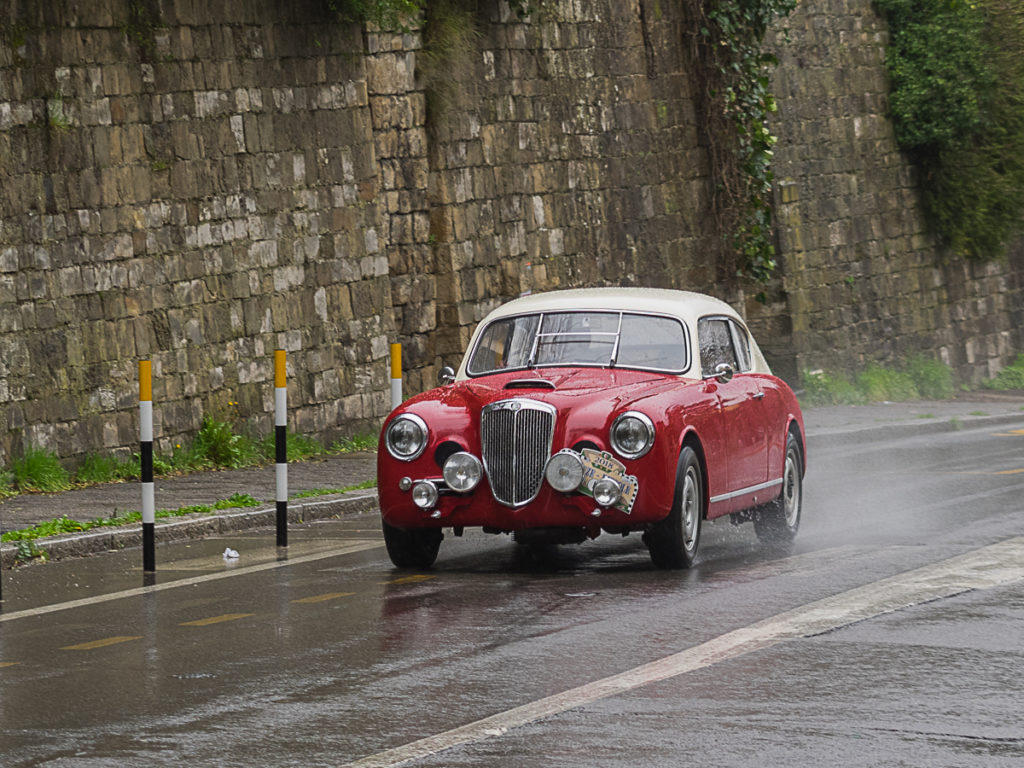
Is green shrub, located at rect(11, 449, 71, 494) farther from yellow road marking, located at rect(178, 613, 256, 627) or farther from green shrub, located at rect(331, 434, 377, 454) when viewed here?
yellow road marking, located at rect(178, 613, 256, 627)

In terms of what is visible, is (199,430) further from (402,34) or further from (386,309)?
(402,34)

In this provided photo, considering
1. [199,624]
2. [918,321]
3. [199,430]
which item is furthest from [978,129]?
[199,624]

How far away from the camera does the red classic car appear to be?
1017 cm

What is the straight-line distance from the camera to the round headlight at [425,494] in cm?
1041

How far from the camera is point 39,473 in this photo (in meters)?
14.6

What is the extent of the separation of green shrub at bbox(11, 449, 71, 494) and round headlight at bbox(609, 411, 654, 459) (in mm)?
5973

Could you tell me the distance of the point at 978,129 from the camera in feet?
101

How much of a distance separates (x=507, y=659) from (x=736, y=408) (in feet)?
13.2

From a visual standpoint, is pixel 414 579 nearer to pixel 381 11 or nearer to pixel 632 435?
pixel 632 435

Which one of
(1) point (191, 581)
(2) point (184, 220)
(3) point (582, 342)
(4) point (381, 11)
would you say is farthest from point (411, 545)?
(4) point (381, 11)

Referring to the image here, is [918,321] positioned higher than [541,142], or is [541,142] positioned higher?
[541,142]

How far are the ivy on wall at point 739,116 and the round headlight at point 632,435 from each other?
16006 mm

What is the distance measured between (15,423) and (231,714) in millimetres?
8435

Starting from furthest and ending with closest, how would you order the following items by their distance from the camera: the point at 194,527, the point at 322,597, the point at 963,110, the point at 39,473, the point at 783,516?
the point at 963,110 → the point at 39,473 → the point at 194,527 → the point at 783,516 → the point at 322,597
